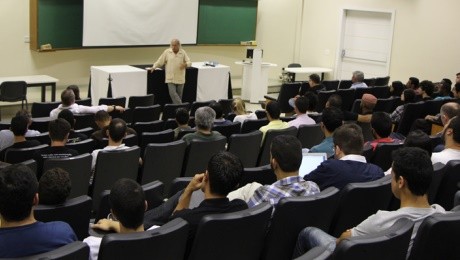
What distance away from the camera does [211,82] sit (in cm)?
1262

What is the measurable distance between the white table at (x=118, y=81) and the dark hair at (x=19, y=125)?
5.35 meters

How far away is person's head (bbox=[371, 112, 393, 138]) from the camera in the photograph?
18.2 feet

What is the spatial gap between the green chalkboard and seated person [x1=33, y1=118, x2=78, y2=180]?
6790 mm

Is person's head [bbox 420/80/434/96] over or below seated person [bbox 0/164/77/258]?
over

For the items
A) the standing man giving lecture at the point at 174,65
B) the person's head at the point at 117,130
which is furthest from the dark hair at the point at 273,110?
the standing man giving lecture at the point at 174,65

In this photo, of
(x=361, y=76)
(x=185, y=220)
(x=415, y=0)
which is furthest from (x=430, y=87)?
(x=185, y=220)

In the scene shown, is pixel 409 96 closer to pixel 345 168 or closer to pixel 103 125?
pixel 103 125

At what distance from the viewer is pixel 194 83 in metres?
12.4

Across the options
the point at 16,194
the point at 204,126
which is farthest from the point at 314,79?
the point at 16,194

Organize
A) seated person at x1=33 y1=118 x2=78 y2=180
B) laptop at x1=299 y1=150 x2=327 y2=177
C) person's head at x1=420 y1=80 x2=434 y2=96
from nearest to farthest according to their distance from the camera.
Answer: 1. laptop at x1=299 y1=150 x2=327 y2=177
2. seated person at x1=33 y1=118 x2=78 y2=180
3. person's head at x1=420 y1=80 x2=434 y2=96

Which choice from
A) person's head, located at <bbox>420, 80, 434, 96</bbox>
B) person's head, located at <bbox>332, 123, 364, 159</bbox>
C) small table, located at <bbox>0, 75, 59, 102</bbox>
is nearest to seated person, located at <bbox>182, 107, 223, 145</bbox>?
person's head, located at <bbox>332, 123, 364, 159</bbox>

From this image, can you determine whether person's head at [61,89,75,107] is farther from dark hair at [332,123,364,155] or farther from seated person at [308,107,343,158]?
dark hair at [332,123,364,155]

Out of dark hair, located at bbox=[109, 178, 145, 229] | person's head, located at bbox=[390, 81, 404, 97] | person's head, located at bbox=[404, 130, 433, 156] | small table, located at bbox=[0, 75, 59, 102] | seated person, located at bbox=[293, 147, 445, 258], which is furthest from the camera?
small table, located at bbox=[0, 75, 59, 102]

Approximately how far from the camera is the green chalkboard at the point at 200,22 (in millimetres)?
11688
